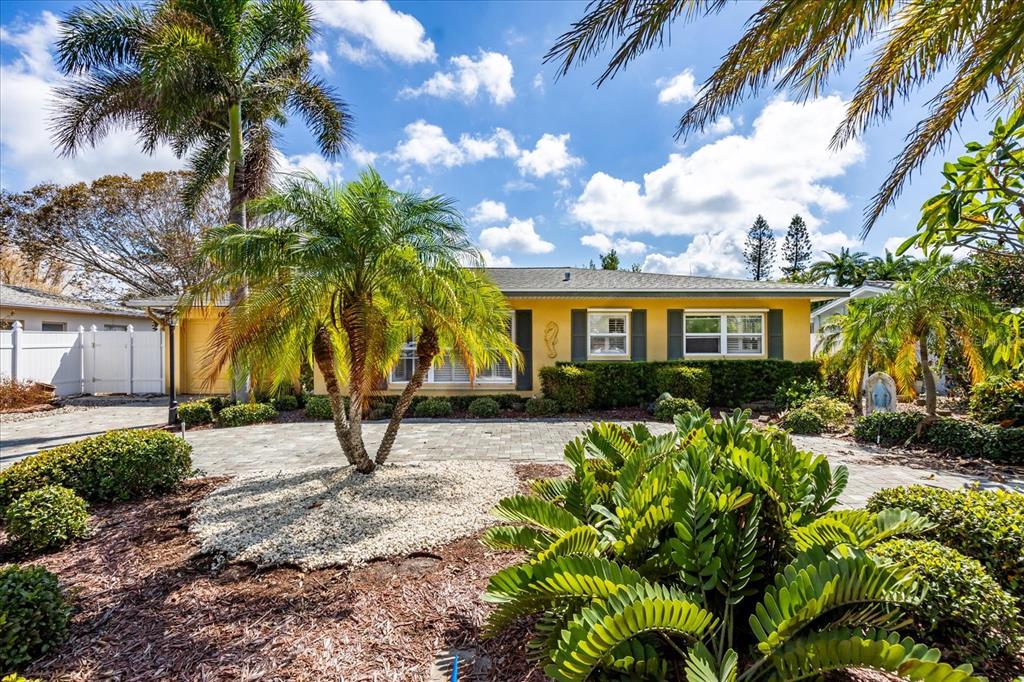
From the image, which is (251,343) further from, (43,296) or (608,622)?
(43,296)

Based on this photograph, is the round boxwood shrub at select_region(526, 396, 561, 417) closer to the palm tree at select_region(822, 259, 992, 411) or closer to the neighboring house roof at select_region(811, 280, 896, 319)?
the palm tree at select_region(822, 259, 992, 411)

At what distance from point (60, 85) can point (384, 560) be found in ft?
49.6

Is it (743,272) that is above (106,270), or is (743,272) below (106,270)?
above

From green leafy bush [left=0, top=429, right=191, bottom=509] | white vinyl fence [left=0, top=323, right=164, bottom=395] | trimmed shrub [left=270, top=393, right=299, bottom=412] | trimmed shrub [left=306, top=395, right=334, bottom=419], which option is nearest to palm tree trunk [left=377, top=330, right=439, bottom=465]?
green leafy bush [left=0, top=429, right=191, bottom=509]

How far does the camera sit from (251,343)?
4.98 meters

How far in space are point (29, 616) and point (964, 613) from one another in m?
5.33

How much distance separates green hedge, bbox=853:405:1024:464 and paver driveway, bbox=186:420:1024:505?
0.66m

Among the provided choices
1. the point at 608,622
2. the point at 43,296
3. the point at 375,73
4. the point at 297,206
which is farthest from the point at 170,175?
the point at 608,622

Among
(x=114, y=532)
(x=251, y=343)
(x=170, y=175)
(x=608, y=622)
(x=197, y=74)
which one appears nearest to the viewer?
(x=608, y=622)

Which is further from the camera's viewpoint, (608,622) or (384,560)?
(384,560)

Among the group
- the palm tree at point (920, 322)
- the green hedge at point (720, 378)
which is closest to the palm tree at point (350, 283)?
the green hedge at point (720, 378)

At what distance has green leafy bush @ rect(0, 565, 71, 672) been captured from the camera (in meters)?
2.51

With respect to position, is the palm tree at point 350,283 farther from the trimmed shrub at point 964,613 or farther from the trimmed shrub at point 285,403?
the trimmed shrub at point 285,403

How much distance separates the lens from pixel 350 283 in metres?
5.27
